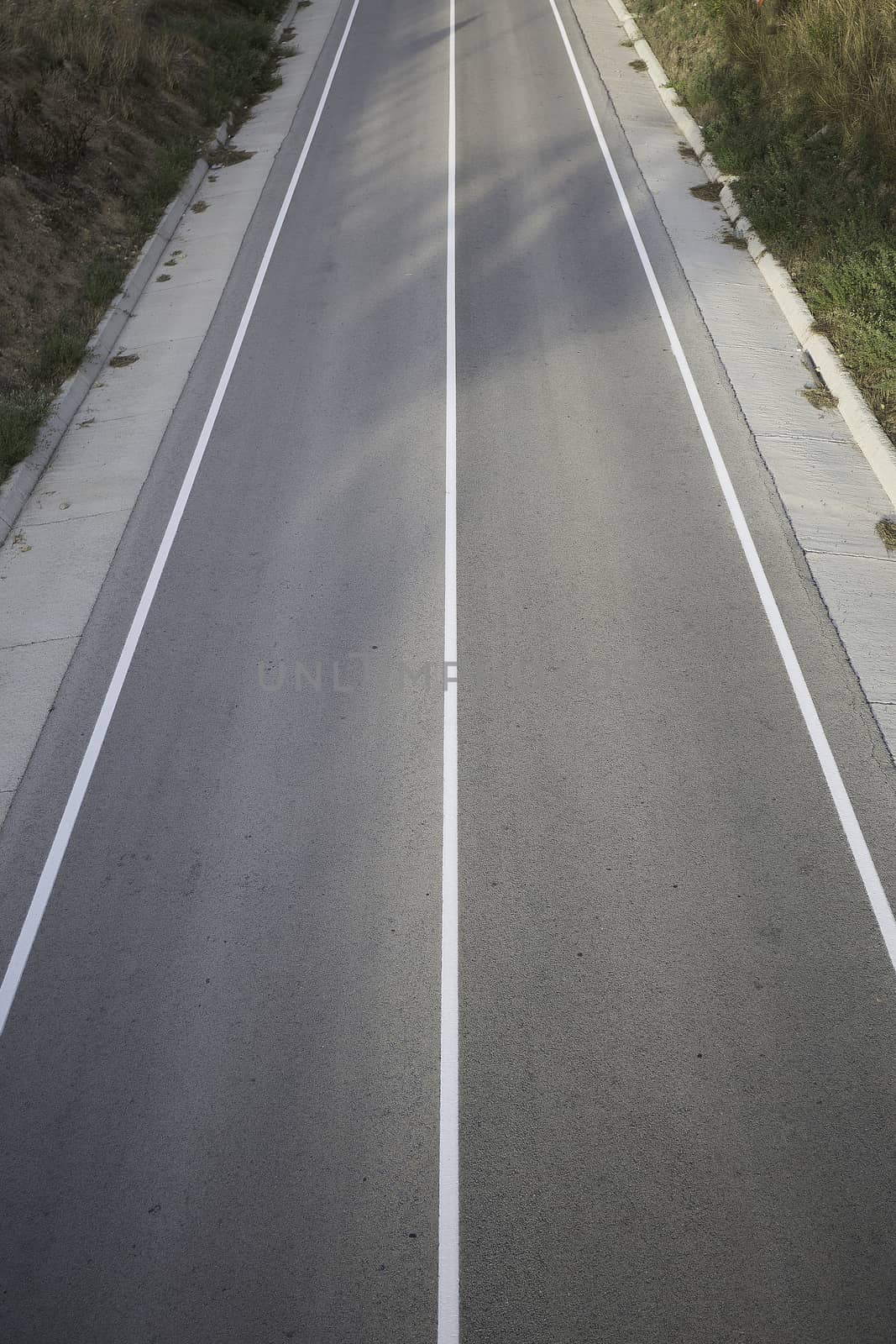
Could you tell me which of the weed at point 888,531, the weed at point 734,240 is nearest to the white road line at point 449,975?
the weed at point 888,531

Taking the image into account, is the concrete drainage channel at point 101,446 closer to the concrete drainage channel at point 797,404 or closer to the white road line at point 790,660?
the white road line at point 790,660

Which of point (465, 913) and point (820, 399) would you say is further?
point (820, 399)

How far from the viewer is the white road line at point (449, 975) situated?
5.00 metres

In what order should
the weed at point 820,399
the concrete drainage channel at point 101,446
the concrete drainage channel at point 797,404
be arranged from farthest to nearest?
1. the weed at point 820,399
2. the concrete drainage channel at point 101,446
3. the concrete drainage channel at point 797,404

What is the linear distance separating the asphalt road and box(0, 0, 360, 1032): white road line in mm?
106

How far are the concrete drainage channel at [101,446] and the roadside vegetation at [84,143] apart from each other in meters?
0.37

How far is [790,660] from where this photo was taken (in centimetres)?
812

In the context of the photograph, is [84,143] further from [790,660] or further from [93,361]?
[790,660]

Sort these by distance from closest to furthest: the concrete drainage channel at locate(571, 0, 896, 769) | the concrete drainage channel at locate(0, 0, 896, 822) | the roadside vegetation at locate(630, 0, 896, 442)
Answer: the concrete drainage channel at locate(571, 0, 896, 769) → the concrete drainage channel at locate(0, 0, 896, 822) → the roadside vegetation at locate(630, 0, 896, 442)

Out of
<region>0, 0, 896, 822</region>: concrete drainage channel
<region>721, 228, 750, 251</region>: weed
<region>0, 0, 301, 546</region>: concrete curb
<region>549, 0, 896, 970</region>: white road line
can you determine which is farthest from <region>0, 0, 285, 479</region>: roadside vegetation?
<region>721, 228, 750, 251</region>: weed

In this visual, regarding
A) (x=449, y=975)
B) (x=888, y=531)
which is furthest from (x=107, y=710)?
(x=888, y=531)

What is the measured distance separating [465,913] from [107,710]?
13.2ft

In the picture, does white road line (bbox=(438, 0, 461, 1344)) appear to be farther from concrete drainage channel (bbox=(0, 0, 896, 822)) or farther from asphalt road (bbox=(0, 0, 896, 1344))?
concrete drainage channel (bbox=(0, 0, 896, 822))

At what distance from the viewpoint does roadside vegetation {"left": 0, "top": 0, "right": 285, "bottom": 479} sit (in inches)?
509
